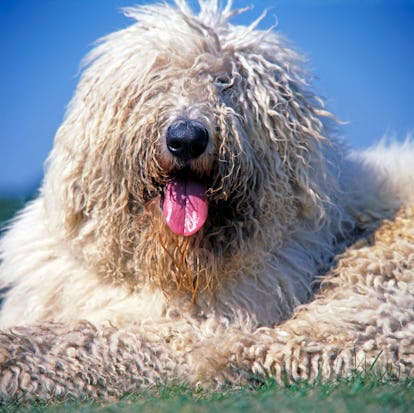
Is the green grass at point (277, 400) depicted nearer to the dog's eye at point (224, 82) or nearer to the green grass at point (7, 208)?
the dog's eye at point (224, 82)

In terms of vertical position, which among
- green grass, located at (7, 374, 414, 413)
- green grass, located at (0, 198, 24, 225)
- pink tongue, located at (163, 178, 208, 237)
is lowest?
green grass, located at (0, 198, 24, 225)

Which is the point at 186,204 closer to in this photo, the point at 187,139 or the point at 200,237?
the point at 200,237

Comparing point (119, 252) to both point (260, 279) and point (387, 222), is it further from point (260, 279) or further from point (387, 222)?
point (387, 222)

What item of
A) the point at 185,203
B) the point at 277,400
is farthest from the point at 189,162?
the point at 277,400

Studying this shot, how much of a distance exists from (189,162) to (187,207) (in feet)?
0.86

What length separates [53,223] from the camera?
4691 mm

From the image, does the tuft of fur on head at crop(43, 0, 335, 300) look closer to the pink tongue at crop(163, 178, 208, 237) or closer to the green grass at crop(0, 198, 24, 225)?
the pink tongue at crop(163, 178, 208, 237)

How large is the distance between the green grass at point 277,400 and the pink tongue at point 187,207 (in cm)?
84

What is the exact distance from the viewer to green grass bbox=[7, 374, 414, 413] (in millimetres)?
2732

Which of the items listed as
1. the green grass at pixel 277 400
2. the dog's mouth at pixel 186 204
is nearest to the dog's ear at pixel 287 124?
the dog's mouth at pixel 186 204

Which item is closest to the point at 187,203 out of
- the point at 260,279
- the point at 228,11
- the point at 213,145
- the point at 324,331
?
the point at 213,145

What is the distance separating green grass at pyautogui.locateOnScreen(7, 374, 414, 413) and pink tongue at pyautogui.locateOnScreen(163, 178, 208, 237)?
836 mm

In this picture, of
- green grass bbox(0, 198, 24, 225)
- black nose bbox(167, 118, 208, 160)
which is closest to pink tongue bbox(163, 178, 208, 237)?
black nose bbox(167, 118, 208, 160)

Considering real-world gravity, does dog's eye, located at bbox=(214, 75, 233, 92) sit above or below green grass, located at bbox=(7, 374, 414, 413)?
above
